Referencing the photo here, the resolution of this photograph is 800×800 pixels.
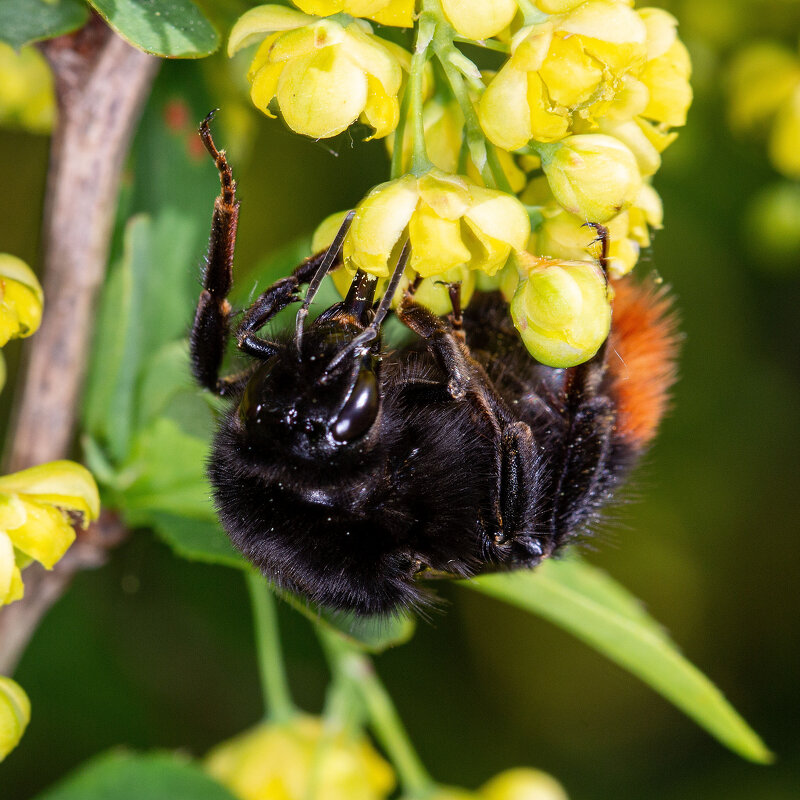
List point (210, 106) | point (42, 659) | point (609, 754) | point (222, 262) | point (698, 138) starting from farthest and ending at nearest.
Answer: point (609, 754)
point (42, 659)
point (698, 138)
point (210, 106)
point (222, 262)

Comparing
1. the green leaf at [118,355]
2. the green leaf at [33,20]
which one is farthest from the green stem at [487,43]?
the green leaf at [118,355]

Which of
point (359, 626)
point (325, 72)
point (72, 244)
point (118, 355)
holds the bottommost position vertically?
point (359, 626)

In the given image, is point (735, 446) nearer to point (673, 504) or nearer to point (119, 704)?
point (673, 504)

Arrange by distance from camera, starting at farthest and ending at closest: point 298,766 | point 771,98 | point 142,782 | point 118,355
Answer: point 771,98 < point 298,766 < point 142,782 < point 118,355

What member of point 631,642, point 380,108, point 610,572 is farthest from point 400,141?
point 610,572

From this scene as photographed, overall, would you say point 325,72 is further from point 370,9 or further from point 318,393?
point 318,393

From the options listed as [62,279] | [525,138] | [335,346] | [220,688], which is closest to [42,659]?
[220,688]

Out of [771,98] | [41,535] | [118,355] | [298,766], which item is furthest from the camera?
[771,98]
